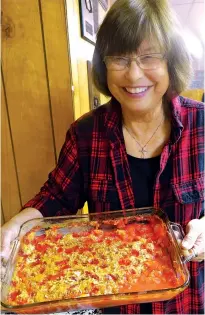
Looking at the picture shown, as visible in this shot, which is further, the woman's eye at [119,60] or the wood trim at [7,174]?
the wood trim at [7,174]

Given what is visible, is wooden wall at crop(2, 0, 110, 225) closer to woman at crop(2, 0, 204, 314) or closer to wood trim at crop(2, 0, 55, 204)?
wood trim at crop(2, 0, 55, 204)

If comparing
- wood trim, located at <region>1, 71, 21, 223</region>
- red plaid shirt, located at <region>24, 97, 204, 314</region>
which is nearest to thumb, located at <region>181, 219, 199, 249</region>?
red plaid shirt, located at <region>24, 97, 204, 314</region>

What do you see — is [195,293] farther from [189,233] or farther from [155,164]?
[155,164]

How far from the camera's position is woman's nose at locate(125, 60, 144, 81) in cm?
77

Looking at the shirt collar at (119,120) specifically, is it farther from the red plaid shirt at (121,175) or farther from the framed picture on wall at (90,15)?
the framed picture on wall at (90,15)

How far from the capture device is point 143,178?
0.88 m

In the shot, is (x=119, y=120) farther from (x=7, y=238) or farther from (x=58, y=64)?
(x=7, y=238)

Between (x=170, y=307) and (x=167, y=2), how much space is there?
0.88 metres

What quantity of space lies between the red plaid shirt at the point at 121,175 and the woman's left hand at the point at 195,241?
0.13 metres

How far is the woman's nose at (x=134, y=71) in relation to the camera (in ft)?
2.52

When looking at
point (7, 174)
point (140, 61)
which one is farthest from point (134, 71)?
point (7, 174)

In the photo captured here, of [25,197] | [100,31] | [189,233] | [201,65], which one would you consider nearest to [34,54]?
[100,31]

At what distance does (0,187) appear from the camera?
4.17 feet

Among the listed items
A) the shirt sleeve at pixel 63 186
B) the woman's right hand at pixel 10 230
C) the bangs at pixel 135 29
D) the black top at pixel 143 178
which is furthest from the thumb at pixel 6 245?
the bangs at pixel 135 29
